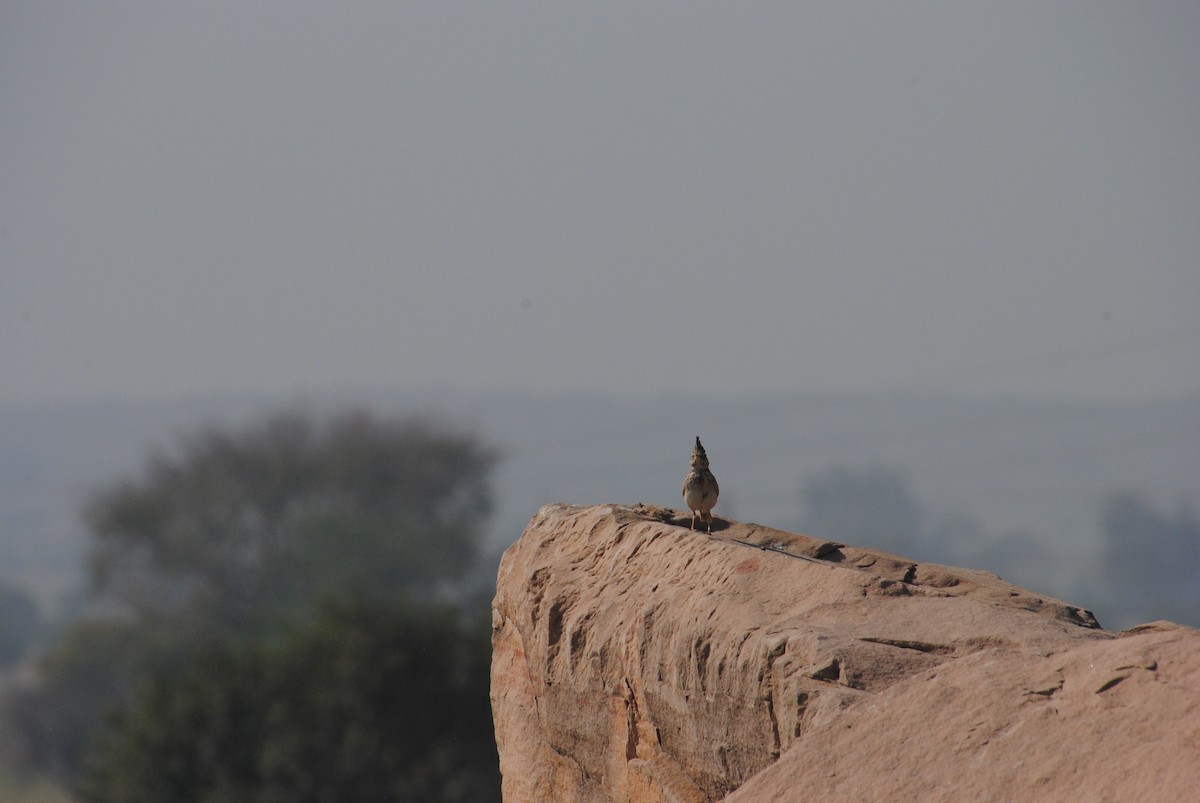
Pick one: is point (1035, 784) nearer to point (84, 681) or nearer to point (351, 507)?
point (84, 681)

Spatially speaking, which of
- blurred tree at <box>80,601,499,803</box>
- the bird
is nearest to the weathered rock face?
the bird

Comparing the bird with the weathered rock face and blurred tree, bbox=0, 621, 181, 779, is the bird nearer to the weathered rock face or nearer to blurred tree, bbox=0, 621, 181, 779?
Result: the weathered rock face

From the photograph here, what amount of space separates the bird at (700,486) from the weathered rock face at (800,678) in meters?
0.28

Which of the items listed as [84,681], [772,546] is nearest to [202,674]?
[84,681]

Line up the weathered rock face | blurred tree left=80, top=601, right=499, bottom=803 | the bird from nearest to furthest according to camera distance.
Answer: the weathered rock face < the bird < blurred tree left=80, top=601, right=499, bottom=803

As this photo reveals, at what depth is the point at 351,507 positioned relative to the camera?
59.3 metres

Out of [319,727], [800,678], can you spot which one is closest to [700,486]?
[800,678]

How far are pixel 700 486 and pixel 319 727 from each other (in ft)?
83.2

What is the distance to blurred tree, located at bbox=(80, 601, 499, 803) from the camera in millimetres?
33031

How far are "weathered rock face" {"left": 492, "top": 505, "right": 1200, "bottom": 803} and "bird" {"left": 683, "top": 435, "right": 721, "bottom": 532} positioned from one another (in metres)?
0.28

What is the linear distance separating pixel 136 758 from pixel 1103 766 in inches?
1226

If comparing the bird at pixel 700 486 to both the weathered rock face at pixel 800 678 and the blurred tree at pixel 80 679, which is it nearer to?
the weathered rock face at pixel 800 678

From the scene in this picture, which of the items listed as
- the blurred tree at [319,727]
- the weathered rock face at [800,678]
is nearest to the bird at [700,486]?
the weathered rock face at [800,678]

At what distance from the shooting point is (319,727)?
33.5 metres
